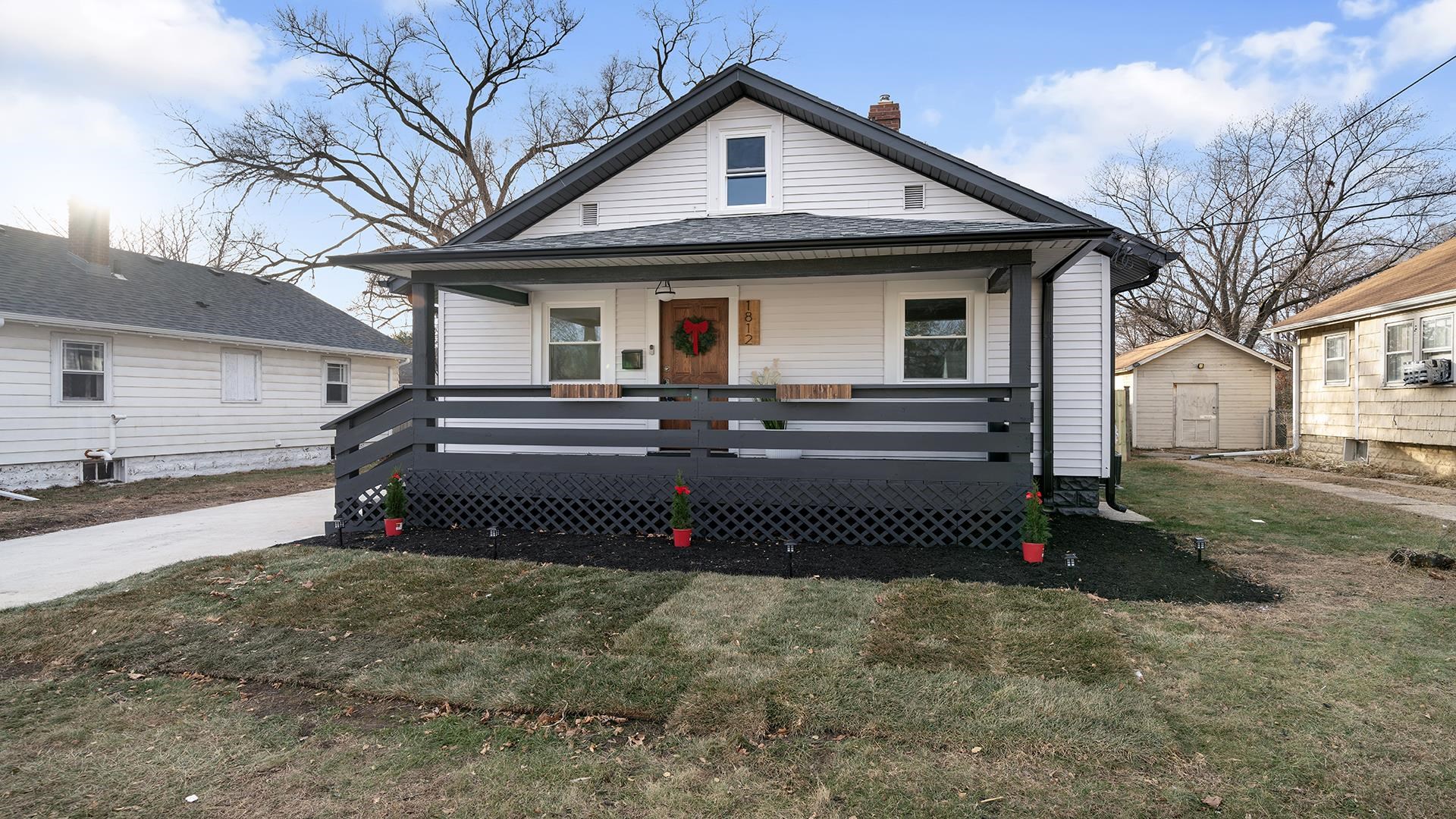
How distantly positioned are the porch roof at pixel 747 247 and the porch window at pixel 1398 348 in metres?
9.94

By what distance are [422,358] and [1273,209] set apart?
34.0 metres

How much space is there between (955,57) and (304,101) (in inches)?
747

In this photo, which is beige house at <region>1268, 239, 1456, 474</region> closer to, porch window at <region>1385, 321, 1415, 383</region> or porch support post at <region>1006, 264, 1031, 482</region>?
porch window at <region>1385, 321, 1415, 383</region>

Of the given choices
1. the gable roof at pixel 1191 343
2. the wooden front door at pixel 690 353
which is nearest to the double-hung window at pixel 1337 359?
the gable roof at pixel 1191 343

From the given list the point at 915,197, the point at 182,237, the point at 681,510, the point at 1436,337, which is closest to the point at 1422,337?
the point at 1436,337

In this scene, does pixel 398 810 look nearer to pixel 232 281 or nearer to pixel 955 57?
pixel 955 57

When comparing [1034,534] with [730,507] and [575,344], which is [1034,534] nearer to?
[730,507]

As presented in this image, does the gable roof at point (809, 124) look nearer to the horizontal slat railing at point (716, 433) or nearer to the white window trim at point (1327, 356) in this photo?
the horizontal slat railing at point (716, 433)

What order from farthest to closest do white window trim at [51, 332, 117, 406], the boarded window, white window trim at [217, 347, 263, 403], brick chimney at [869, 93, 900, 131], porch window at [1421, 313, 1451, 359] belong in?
the boarded window → white window trim at [217, 347, 263, 403] → porch window at [1421, 313, 1451, 359] → white window trim at [51, 332, 117, 406] → brick chimney at [869, 93, 900, 131]

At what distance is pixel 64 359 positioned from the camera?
1168 cm

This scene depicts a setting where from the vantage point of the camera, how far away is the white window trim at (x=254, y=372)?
1438 cm

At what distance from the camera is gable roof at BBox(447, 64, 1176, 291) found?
8.43 m

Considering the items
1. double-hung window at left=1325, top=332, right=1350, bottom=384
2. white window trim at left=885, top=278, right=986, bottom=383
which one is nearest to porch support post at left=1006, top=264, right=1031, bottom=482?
white window trim at left=885, top=278, right=986, bottom=383

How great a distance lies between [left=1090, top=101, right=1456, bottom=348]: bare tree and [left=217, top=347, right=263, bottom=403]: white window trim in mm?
27506
